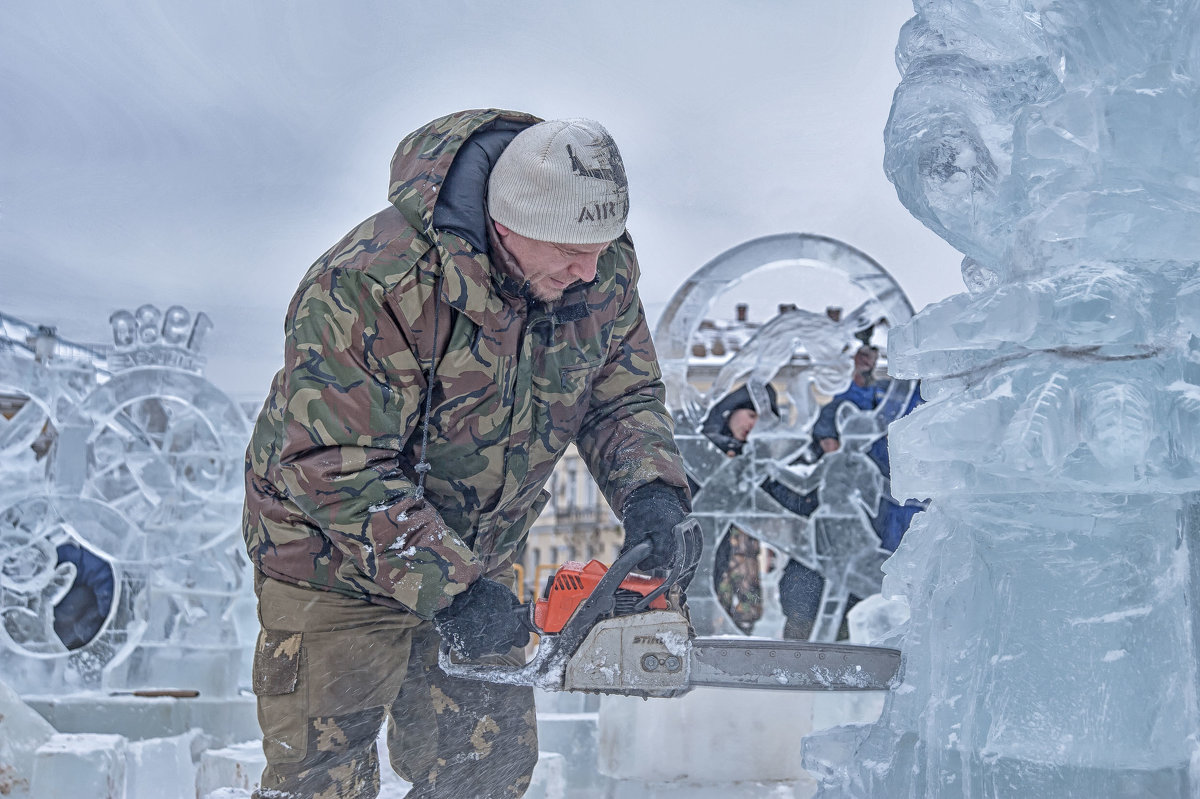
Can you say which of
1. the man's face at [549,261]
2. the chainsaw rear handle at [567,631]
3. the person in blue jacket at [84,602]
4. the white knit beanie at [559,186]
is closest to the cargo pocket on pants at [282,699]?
the chainsaw rear handle at [567,631]

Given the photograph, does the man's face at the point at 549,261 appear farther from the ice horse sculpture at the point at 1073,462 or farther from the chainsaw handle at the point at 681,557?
the ice horse sculpture at the point at 1073,462

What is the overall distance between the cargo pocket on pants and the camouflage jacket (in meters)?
0.14

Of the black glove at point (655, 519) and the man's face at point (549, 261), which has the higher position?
the man's face at point (549, 261)

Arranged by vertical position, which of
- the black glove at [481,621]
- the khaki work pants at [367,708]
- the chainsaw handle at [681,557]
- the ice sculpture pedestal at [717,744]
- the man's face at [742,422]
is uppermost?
the man's face at [742,422]

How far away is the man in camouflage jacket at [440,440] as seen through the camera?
2.01 m

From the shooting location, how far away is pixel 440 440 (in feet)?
7.24

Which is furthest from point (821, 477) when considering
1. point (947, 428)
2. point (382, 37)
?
point (382, 37)

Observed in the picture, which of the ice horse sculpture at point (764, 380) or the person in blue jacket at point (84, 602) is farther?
the person in blue jacket at point (84, 602)

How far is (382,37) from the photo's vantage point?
13156 mm

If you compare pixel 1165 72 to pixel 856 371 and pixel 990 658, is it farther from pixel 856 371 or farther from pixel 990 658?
pixel 856 371

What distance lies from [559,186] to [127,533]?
5314mm

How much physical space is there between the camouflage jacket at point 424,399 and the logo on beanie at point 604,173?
0.21 metres

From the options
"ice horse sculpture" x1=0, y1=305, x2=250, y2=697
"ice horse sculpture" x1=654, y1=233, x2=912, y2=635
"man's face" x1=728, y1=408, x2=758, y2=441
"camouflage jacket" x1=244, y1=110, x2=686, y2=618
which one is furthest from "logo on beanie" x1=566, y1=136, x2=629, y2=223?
"ice horse sculpture" x1=0, y1=305, x2=250, y2=697

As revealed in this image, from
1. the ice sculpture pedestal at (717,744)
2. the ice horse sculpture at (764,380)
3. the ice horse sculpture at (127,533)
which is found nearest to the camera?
the ice sculpture pedestal at (717,744)
